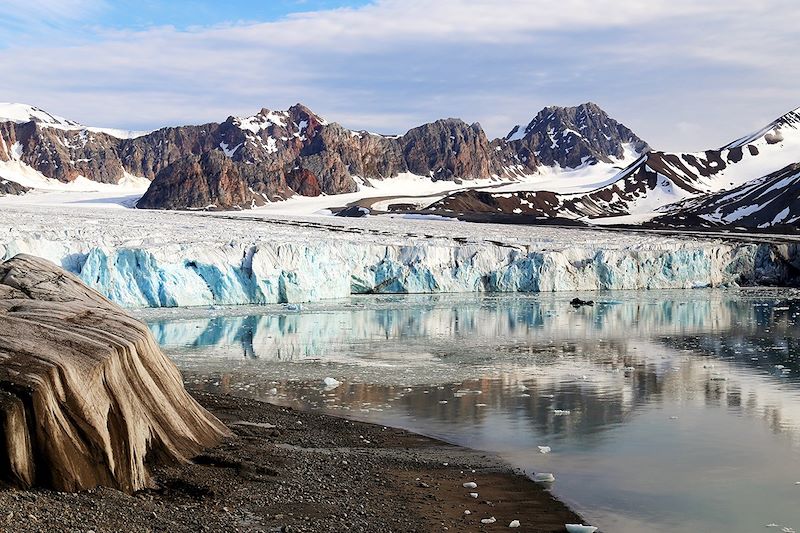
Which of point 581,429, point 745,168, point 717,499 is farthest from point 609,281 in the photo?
point 745,168

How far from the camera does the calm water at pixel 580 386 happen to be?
10.4 metres

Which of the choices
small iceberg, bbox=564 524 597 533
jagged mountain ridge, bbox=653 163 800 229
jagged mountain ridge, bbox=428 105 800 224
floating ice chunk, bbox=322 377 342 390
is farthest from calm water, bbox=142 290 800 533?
jagged mountain ridge, bbox=428 105 800 224

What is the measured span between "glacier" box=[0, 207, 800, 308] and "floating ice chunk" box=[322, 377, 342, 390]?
1800cm

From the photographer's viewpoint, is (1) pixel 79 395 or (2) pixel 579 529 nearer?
(1) pixel 79 395

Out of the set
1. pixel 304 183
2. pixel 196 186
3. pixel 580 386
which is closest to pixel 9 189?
pixel 196 186

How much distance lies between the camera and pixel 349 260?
4422cm

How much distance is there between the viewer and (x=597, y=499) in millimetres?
9875

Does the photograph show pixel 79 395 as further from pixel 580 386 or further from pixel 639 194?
pixel 639 194

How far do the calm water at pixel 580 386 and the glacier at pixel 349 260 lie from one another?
2.89 meters

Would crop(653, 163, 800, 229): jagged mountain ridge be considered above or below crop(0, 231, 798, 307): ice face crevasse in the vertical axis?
above

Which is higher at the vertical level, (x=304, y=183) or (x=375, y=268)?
(x=304, y=183)

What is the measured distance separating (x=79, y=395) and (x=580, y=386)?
39.0ft

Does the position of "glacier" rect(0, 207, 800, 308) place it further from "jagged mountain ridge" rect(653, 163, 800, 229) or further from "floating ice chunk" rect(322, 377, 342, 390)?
"jagged mountain ridge" rect(653, 163, 800, 229)

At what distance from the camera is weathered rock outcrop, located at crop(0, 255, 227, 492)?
295 inches
